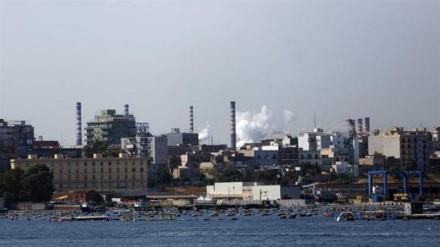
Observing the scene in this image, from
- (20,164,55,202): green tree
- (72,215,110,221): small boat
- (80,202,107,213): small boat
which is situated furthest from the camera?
(20,164,55,202): green tree

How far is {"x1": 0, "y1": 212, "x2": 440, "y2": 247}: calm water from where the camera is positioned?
102 metres

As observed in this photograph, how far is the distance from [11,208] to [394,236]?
82.7 metres

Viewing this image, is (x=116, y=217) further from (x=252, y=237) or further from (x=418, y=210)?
(x=252, y=237)

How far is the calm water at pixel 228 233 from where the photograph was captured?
10169 cm

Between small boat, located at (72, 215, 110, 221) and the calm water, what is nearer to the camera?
the calm water

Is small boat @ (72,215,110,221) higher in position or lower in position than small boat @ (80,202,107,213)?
lower

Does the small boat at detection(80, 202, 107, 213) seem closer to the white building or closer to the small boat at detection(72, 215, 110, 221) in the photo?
the small boat at detection(72, 215, 110, 221)

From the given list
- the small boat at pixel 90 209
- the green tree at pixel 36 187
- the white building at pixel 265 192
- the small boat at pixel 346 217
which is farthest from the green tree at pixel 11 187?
the small boat at pixel 346 217

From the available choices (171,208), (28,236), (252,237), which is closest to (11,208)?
(171,208)

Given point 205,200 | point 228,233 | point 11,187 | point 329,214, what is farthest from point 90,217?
point 205,200

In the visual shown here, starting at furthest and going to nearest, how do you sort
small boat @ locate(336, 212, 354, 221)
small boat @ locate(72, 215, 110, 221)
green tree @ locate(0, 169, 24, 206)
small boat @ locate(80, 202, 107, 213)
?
green tree @ locate(0, 169, 24, 206)
small boat @ locate(80, 202, 107, 213)
small boat @ locate(72, 215, 110, 221)
small boat @ locate(336, 212, 354, 221)

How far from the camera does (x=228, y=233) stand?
11456 centimetres

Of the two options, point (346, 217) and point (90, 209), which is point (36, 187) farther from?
point (346, 217)

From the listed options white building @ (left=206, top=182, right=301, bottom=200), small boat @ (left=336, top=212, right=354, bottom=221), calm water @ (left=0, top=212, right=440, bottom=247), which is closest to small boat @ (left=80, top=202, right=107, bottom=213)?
calm water @ (left=0, top=212, right=440, bottom=247)
